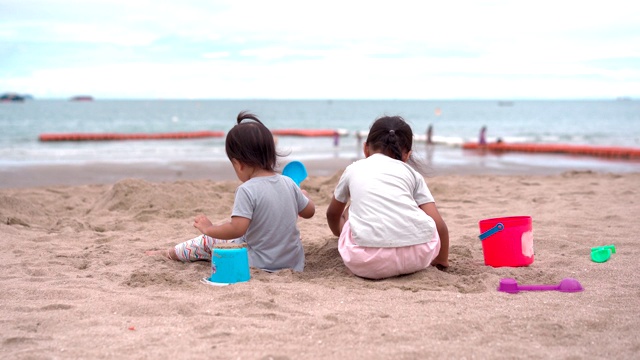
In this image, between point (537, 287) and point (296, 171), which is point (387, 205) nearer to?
point (537, 287)

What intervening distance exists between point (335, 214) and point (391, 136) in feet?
2.05

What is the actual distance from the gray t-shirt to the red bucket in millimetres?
1215

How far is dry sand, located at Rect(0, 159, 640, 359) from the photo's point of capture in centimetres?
252

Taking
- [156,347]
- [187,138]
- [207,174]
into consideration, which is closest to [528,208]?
[156,347]

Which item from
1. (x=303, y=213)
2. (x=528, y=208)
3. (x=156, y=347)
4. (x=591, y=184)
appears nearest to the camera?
(x=156, y=347)

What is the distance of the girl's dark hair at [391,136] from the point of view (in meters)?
A: 3.75

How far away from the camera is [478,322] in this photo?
2.79 meters

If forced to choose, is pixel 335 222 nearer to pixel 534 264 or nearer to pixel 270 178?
pixel 270 178

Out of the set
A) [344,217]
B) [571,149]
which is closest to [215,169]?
[344,217]

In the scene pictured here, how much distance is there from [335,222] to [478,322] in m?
1.42

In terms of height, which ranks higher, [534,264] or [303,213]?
[303,213]

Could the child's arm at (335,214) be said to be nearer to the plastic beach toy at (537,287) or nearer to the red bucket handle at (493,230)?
the red bucket handle at (493,230)

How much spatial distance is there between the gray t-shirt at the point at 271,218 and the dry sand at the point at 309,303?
5.1 inches

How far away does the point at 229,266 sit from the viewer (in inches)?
137
